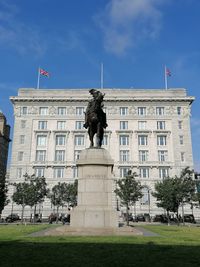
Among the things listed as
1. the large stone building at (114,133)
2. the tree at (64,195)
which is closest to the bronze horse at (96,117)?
the tree at (64,195)

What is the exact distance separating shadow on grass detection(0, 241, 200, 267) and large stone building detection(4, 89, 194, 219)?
220 ft

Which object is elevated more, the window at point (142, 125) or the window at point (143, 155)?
the window at point (142, 125)

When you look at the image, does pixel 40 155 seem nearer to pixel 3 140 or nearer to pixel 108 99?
pixel 108 99

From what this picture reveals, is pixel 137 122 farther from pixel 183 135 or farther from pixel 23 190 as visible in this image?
pixel 23 190

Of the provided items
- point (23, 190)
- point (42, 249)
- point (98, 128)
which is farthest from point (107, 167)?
point (23, 190)

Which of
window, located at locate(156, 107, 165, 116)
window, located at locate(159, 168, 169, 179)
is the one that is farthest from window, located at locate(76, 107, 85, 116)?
window, located at locate(159, 168, 169, 179)

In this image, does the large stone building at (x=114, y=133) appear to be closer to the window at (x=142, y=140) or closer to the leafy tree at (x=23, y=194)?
the window at (x=142, y=140)

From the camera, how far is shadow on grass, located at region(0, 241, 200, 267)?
866 cm

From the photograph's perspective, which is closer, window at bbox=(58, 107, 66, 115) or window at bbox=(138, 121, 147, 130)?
window at bbox=(138, 121, 147, 130)

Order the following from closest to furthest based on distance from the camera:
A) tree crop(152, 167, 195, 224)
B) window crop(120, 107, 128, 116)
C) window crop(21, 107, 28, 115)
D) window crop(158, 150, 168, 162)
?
1. tree crop(152, 167, 195, 224)
2. window crop(158, 150, 168, 162)
3. window crop(21, 107, 28, 115)
4. window crop(120, 107, 128, 116)

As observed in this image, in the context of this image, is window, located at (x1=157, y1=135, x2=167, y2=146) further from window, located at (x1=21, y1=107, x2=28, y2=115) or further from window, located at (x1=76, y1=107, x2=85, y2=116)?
window, located at (x1=21, y1=107, x2=28, y2=115)

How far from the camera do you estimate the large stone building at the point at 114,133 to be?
78938mm

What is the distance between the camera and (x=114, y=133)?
82.3 metres

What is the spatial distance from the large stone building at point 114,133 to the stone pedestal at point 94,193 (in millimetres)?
58957
